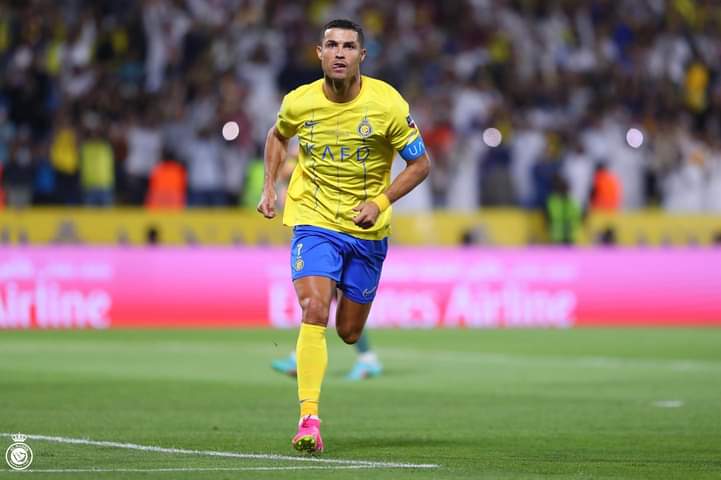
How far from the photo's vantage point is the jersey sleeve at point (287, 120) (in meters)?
9.77

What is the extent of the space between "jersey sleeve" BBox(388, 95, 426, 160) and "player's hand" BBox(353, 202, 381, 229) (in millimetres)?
490

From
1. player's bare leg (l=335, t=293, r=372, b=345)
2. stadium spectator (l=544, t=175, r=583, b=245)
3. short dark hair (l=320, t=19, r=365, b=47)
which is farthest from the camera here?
stadium spectator (l=544, t=175, r=583, b=245)

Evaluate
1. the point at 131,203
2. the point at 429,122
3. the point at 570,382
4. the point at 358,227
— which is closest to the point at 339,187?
the point at 358,227

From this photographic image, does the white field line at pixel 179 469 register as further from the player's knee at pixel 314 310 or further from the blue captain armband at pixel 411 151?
the blue captain armband at pixel 411 151

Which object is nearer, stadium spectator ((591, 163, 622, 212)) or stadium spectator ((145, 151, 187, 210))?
stadium spectator ((145, 151, 187, 210))

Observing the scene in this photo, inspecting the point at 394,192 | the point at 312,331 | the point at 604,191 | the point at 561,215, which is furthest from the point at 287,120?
the point at 604,191

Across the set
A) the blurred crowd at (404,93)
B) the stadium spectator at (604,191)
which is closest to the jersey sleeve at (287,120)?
the blurred crowd at (404,93)

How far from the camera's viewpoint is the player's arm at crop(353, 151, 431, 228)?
9.42 meters

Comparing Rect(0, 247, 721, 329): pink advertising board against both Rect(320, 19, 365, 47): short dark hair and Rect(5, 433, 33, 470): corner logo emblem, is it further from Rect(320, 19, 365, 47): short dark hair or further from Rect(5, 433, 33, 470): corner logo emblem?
Rect(320, 19, 365, 47): short dark hair

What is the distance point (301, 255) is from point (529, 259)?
51.5 feet

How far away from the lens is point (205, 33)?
26047mm

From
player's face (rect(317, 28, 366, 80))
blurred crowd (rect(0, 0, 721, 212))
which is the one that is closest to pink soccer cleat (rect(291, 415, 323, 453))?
player's face (rect(317, 28, 366, 80))

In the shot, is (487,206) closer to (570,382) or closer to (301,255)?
(570,382)

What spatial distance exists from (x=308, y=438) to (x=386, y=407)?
140 inches
